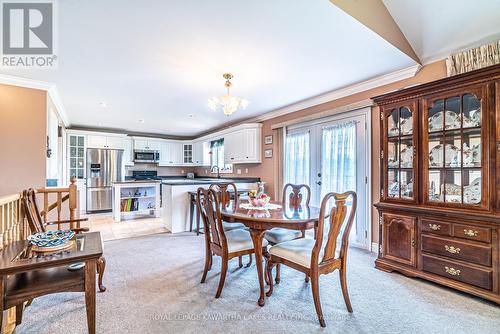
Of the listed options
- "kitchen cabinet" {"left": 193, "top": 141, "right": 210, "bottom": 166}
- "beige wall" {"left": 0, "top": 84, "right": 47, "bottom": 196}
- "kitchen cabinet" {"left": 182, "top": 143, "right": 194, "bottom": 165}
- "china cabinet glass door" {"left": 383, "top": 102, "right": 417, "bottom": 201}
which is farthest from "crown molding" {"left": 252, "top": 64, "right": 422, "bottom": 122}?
"kitchen cabinet" {"left": 182, "top": 143, "right": 194, "bottom": 165}

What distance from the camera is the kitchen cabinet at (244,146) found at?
523 centimetres

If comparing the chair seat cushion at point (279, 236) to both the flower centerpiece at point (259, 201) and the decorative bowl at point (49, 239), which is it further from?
the decorative bowl at point (49, 239)

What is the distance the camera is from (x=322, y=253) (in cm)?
191

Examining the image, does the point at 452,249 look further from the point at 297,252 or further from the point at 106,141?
the point at 106,141

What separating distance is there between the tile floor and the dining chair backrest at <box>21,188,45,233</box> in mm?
1898

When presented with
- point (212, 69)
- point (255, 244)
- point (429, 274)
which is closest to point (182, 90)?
point (212, 69)

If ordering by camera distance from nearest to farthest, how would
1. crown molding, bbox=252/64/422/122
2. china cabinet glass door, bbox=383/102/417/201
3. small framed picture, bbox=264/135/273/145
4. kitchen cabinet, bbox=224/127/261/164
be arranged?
china cabinet glass door, bbox=383/102/417/201 → crown molding, bbox=252/64/422/122 → small framed picture, bbox=264/135/273/145 → kitchen cabinet, bbox=224/127/261/164

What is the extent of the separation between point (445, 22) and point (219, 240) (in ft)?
9.81

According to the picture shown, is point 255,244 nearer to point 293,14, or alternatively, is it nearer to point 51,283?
point 51,283

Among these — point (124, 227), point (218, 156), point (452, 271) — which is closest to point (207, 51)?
point (452, 271)

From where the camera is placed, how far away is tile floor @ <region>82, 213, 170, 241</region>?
418cm

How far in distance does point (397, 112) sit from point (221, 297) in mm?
2621

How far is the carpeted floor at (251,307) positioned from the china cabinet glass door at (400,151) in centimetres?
91

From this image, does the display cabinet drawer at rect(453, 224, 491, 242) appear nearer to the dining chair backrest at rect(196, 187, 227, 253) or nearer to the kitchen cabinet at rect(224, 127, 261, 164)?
the dining chair backrest at rect(196, 187, 227, 253)
